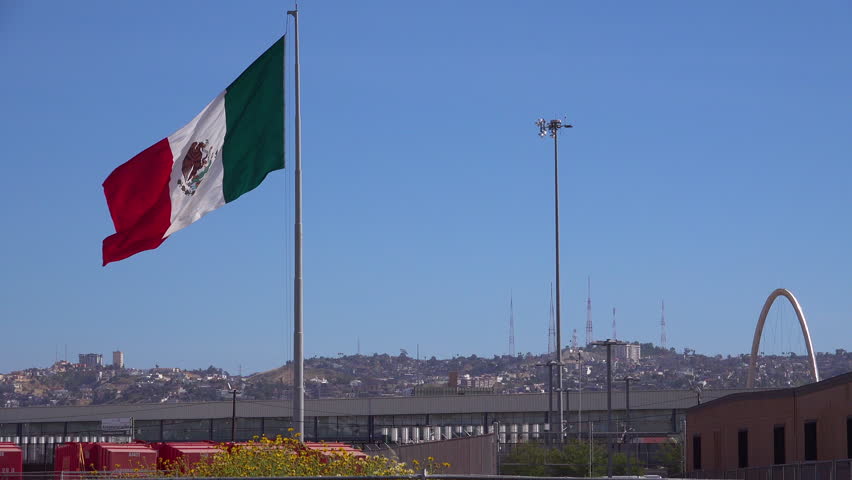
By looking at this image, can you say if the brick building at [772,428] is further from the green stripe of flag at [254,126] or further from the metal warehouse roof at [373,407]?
the metal warehouse roof at [373,407]

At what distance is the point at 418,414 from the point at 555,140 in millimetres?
40065

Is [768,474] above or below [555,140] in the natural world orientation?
below

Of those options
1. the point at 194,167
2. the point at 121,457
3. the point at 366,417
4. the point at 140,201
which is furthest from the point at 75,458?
the point at 366,417

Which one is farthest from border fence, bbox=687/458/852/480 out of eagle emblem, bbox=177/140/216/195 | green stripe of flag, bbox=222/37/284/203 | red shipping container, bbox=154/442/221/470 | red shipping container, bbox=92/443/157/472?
red shipping container, bbox=92/443/157/472

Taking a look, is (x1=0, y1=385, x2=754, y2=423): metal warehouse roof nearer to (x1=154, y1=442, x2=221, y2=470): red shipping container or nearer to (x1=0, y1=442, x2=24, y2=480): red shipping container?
(x1=0, y1=442, x2=24, y2=480): red shipping container

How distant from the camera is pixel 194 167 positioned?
22.9m

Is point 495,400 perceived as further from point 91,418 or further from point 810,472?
point 810,472

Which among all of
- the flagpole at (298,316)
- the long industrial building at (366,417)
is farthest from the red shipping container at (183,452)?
the long industrial building at (366,417)

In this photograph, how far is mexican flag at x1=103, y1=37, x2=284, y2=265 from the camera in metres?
22.5

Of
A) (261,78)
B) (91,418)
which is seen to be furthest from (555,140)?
(91,418)

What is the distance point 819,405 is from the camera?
3198 cm

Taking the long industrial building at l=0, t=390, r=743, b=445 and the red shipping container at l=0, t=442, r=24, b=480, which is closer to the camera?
the red shipping container at l=0, t=442, r=24, b=480

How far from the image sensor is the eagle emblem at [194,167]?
898 inches

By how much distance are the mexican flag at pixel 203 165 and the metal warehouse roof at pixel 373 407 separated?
76148 millimetres
